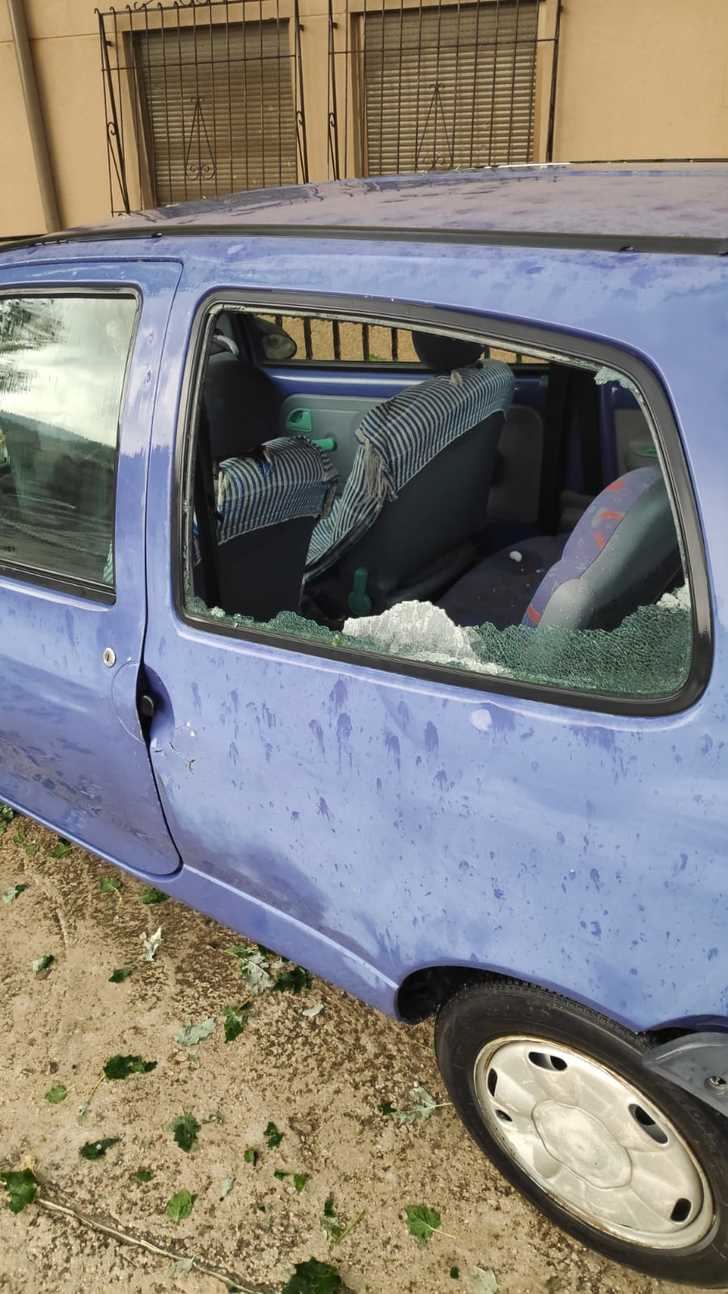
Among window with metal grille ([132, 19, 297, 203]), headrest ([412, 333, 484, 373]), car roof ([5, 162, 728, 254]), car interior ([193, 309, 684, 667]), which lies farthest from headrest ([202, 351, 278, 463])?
window with metal grille ([132, 19, 297, 203])

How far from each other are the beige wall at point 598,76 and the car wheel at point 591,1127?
758 cm

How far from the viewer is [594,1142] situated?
5.34 ft

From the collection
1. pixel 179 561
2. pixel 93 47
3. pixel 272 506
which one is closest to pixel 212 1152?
pixel 179 561

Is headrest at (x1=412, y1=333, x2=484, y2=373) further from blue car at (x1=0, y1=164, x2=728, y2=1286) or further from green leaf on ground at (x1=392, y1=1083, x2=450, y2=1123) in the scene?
green leaf on ground at (x1=392, y1=1083, x2=450, y2=1123)

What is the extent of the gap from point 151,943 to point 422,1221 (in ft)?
3.52

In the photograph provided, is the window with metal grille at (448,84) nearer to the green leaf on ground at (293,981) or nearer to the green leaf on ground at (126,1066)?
the green leaf on ground at (293,981)

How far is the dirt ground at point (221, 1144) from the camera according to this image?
1857 millimetres

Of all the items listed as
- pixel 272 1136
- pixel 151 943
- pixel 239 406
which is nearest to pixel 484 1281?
pixel 272 1136

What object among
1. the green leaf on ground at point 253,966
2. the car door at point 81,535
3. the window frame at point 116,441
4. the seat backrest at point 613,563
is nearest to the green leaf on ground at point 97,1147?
the green leaf on ground at point 253,966

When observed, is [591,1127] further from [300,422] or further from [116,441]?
[300,422]

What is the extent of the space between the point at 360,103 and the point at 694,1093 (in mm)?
8599

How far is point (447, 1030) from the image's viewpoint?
1738 millimetres

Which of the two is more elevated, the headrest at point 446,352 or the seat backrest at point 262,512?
the headrest at point 446,352

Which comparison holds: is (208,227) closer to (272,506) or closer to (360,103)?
(272,506)
